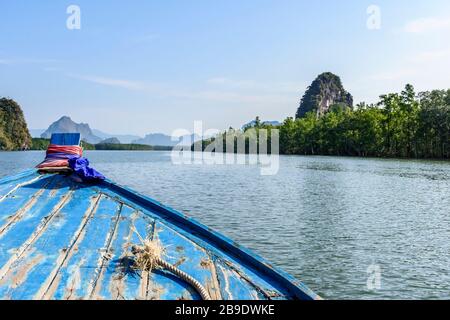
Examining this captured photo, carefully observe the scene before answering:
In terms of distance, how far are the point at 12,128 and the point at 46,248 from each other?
193953mm

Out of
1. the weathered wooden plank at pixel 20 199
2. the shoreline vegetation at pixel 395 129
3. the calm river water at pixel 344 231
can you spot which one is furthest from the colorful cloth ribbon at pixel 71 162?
the shoreline vegetation at pixel 395 129

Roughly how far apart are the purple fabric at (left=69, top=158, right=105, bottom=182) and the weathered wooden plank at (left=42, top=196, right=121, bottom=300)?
109 centimetres

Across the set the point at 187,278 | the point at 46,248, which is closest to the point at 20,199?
the point at 46,248

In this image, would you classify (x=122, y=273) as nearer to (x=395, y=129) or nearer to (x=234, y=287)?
(x=234, y=287)

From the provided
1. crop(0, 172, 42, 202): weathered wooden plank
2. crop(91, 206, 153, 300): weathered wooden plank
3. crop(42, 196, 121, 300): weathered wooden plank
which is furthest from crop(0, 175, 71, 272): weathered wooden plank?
crop(91, 206, 153, 300): weathered wooden plank

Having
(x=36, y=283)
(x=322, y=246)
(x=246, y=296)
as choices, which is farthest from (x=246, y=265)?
(x=322, y=246)

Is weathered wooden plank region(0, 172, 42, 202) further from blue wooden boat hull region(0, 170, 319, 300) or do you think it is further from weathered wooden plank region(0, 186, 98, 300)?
weathered wooden plank region(0, 186, 98, 300)

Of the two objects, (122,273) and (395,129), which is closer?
(122,273)

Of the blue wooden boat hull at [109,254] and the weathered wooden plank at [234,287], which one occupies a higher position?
the blue wooden boat hull at [109,254]

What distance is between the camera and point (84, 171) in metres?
6.47

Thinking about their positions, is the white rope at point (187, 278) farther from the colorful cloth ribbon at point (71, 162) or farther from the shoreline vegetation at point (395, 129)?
the shoreline vegetation at point (395, 129)

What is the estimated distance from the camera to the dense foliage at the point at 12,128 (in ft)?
535

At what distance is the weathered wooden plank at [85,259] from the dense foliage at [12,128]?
16996 centimetres
